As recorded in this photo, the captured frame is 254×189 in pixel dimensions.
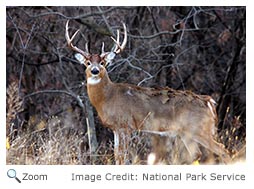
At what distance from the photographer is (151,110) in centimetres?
1120

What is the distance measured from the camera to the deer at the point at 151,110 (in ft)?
35.8

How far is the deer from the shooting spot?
10906 millimetres

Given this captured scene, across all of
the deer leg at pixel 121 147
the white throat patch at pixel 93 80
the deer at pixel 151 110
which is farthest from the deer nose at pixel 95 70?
the deer leg at pixel 121 147

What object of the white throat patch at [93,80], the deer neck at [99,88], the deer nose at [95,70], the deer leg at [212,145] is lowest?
the deer leg at [212,145]

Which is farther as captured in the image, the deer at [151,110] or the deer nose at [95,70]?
the deer nose at [95,70]

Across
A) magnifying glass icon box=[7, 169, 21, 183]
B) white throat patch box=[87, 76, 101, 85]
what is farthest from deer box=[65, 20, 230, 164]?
magnifying glass icon box=[7, 169, 21, 183]

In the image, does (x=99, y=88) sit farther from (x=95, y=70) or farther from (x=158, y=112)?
(x=158, y=112)

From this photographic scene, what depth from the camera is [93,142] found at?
13.5m

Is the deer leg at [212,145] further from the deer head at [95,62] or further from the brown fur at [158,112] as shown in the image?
the deer head at [95,62]

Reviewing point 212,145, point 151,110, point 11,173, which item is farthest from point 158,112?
point 11,173

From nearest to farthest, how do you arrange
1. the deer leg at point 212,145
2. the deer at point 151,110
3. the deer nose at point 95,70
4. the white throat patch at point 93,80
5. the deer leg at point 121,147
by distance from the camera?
the deer leg at point 121,147, the deer leg at point 212,145, the deer at point 151,110, the deer nose at point 95,70, the white throat patch at point 93,80

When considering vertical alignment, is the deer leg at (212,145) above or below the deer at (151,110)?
below
